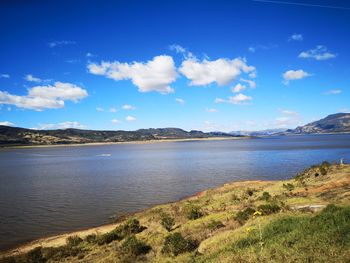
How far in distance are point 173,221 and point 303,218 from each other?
12791 mm

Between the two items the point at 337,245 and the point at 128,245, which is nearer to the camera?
the point at 337,245

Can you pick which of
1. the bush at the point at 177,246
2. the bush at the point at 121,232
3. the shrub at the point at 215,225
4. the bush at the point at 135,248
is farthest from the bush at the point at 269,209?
the bush at the point at 121,232

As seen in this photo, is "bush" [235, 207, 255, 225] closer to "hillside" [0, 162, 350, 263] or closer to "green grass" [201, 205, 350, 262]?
"hillside" [0, 162, 350, 263]

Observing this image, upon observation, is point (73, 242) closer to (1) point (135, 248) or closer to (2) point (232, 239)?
(1) point (135, 248)

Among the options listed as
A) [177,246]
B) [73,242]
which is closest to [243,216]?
[177,246]

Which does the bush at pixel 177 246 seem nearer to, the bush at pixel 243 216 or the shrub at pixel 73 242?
the bush at pixel 243 216

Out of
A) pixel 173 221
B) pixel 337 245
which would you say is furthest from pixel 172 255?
pixel 173 221

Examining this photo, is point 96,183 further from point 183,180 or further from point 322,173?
point 322,173

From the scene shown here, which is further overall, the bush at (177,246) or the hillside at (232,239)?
the bush at (177,246)

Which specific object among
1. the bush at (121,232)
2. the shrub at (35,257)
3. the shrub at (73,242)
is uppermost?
→ the bush at (121,232)

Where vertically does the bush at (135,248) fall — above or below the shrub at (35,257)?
above

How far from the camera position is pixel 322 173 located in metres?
37.7

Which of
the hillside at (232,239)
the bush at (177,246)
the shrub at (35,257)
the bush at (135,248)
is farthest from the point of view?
the shrub at (35,257)

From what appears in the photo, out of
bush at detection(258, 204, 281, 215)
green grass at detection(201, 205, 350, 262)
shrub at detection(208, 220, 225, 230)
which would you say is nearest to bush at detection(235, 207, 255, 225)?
bush at detection(258, 204, 281, 215)
